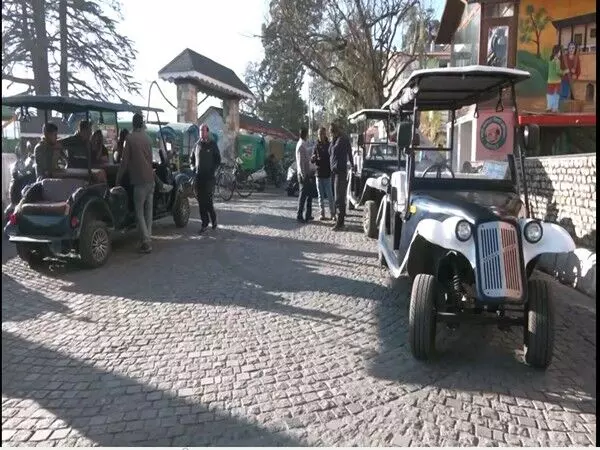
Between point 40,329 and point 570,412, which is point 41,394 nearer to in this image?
point 40,329

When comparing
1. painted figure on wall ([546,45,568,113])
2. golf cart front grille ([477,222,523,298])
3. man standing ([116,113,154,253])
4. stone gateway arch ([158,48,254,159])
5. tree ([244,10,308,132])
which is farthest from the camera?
tree ([244,10,308,132])

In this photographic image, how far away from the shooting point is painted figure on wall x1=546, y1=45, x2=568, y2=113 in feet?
48.2

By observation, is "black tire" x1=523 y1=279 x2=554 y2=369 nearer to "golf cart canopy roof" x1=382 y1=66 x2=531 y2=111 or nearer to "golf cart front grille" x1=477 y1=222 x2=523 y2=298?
"golf cart front grille" x1=477 y1=222 x2=523 y2=298

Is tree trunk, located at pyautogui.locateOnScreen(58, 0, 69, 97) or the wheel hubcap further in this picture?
tree trunk, located at pyautogui.locateOnScreen(58, 0, 69, 97)

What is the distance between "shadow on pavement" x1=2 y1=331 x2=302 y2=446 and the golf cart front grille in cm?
178

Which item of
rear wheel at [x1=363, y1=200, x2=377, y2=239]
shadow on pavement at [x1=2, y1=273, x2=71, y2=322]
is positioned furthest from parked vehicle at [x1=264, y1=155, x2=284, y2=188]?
shadow on pavement at [x1=2, y1=273, x2=71, y2=322]

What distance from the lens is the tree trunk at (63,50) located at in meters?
22.5

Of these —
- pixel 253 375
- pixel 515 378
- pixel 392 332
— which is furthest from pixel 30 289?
pixel 515 378

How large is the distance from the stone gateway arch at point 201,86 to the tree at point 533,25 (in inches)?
412

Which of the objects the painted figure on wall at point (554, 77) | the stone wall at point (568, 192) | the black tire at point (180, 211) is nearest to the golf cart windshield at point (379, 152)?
the stone wall at point (568, 192)

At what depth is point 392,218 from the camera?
6.03m

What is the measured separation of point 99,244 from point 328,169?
482cm

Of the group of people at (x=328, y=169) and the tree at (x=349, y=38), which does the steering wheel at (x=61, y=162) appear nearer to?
the group of people at (x=328, y=169)

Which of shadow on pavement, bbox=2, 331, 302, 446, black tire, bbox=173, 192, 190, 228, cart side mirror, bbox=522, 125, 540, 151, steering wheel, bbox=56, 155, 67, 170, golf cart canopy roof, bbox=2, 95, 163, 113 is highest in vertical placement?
golf cart canopy roof, bbox=2, 95, 163, 113
